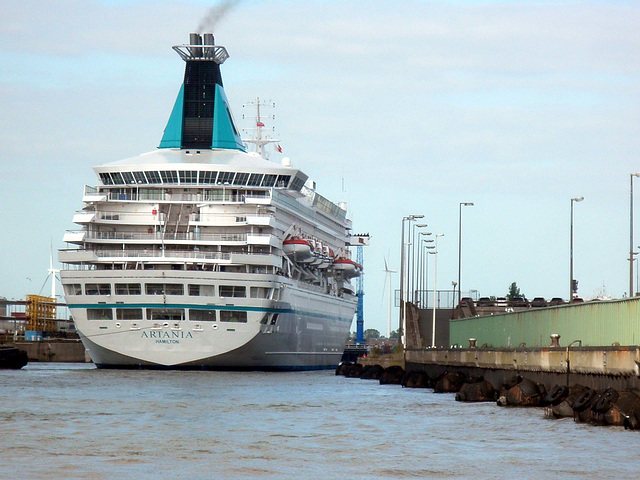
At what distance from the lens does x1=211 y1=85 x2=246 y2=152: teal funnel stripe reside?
249ft

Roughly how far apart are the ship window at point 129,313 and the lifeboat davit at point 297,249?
12347mm

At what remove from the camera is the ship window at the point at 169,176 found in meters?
68.7

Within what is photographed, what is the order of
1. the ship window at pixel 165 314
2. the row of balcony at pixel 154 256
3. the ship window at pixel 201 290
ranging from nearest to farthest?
the ship window at pixel 165 314 → the ship window at pixel 201 290 → the row of balcony at pixel 154 256

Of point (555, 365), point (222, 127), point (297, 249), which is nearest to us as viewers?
point (555, 365)

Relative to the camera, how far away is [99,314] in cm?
6419

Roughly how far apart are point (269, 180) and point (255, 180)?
122cm

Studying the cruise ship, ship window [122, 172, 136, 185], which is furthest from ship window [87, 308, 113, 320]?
ship window [122, 172, 136, 185]

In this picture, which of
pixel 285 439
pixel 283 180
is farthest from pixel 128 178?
pixel 285 439

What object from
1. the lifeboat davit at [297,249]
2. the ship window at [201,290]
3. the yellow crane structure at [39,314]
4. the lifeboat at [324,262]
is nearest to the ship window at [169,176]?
the ship window at [201,290]

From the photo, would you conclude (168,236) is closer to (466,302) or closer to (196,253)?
(196,253)

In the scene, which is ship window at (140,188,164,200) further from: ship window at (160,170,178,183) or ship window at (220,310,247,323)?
ship window at (220,310,247,323)

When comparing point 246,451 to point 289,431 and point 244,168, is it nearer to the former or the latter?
point 289,431

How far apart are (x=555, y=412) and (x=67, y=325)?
106089 mm

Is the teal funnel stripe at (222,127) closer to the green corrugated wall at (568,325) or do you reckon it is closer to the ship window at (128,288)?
the ship window at (128,288)
